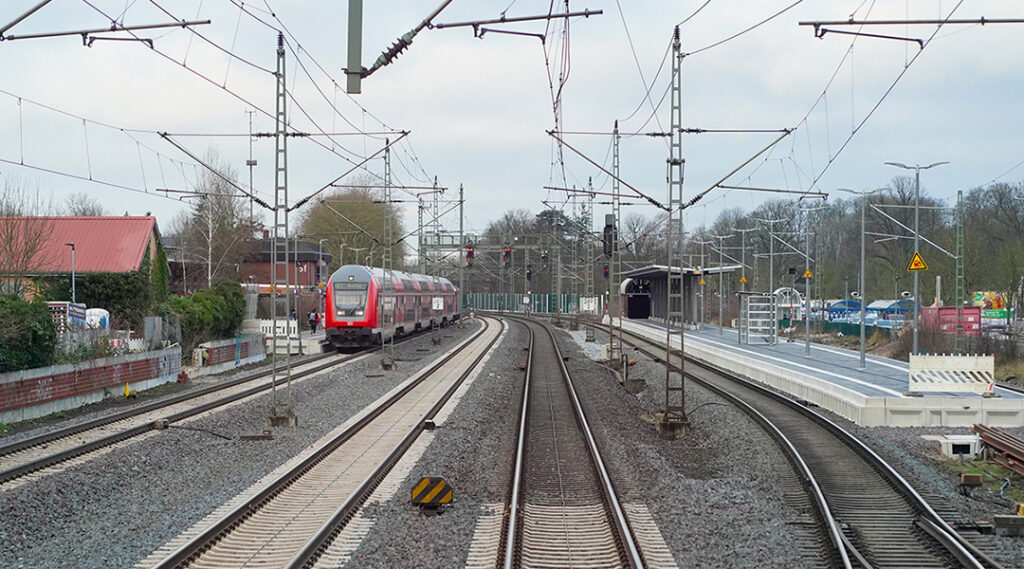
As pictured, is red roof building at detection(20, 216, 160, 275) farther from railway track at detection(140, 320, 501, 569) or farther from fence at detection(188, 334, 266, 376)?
railway track at detection(140, 320, 501, 569)

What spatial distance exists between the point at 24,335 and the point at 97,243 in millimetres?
20789

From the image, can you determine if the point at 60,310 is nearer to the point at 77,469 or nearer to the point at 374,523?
the point at 77,469

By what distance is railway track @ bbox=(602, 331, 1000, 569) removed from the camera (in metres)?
9.35

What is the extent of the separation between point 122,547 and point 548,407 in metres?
14.0

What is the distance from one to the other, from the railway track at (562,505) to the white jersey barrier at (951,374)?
8.14 meters

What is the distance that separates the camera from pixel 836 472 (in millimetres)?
13914

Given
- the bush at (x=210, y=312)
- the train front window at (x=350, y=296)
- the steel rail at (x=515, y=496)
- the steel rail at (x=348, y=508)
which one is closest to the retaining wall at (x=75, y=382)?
the bush at (x=210, y=312)

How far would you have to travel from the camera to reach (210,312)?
36906 mm

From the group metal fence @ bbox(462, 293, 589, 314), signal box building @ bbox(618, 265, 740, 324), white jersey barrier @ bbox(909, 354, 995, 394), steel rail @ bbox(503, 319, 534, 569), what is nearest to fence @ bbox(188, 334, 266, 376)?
steel rail @ bbox(503, 319, 534, 569)

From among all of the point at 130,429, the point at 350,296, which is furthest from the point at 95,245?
the point at 130,429

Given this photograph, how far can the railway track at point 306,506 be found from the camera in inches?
346

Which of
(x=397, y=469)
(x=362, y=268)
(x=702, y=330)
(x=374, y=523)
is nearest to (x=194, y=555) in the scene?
(x=374, y=523)

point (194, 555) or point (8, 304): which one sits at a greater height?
point (8, 304)

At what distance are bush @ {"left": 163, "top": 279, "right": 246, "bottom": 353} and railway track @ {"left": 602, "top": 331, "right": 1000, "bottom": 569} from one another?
23.5 m
